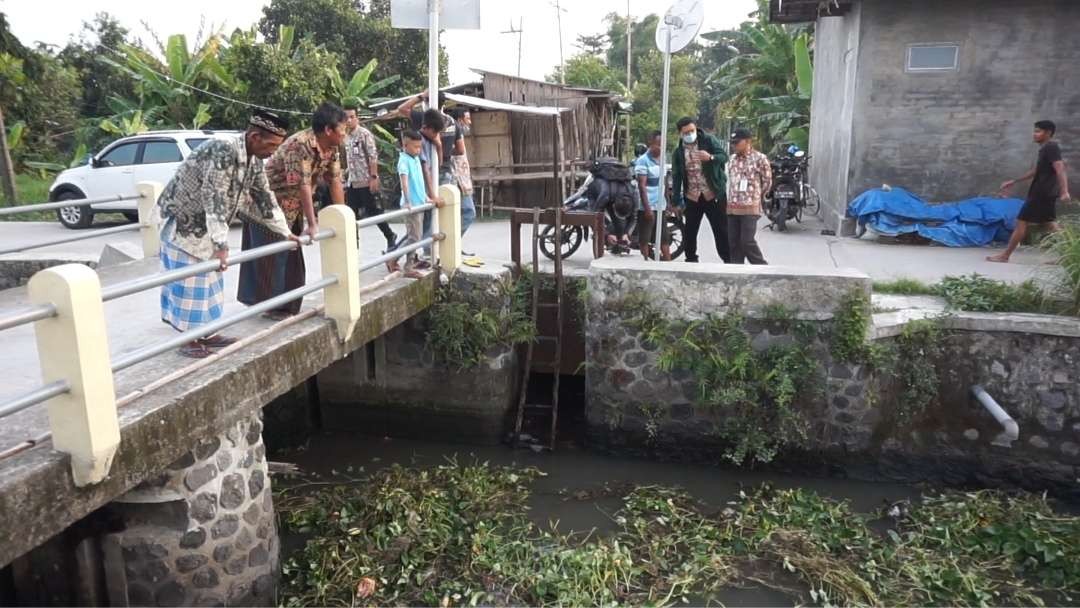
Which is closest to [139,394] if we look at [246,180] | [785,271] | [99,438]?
[99,438]

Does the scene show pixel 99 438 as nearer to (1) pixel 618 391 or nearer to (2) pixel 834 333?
(1) pixel 618 391

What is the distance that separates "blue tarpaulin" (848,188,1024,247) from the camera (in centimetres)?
944

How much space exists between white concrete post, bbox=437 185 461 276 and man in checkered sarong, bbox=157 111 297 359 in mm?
2402

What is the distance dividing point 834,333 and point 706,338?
3.39 feet

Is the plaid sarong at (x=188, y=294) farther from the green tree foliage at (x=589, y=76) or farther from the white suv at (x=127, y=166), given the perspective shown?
the green tree foliage at (x=589, y=76)

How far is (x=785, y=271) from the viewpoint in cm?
629

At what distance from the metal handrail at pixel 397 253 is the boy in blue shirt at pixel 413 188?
0.49 ft

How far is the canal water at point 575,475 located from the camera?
605 cm

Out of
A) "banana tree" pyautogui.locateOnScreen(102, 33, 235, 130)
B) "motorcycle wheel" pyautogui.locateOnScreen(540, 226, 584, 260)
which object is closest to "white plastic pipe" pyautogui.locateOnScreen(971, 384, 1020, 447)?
"motorcycle wheel" pyautogui.locateOnScreen(540, 226, 584, 260)

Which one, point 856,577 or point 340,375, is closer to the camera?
point 856,577

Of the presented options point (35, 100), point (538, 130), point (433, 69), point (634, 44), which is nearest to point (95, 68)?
point (35, 100)

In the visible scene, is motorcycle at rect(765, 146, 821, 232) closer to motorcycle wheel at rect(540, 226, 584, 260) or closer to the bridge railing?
motorcycle wheel at rect(540, 226, 584, 260)

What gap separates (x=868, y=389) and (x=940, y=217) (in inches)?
178

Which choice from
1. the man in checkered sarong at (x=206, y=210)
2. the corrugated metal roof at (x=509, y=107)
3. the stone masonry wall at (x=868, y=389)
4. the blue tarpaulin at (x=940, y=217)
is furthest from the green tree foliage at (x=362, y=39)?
the man in checkered sarong at (x=206, y=210)
